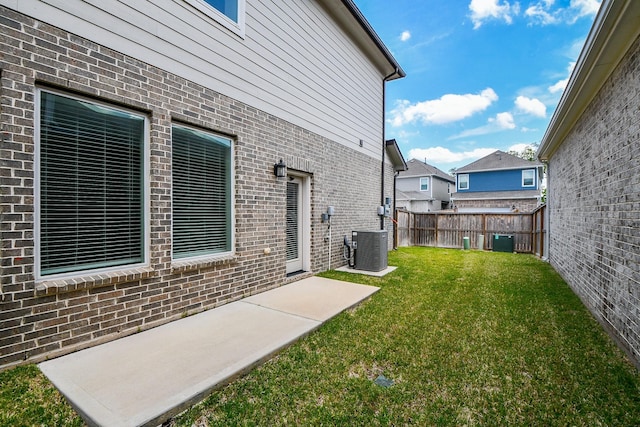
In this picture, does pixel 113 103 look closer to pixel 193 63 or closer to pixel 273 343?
pixel 193 63

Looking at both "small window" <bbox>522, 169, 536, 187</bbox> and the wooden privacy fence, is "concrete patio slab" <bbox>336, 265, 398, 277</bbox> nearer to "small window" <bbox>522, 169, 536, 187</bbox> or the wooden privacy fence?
the wooden privacy fence

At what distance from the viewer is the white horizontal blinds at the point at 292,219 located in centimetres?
616

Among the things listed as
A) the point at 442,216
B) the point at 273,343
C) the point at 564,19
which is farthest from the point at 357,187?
the point at 564,19

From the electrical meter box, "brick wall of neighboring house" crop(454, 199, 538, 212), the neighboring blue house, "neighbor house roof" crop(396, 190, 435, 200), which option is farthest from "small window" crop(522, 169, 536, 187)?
the electrical meter box

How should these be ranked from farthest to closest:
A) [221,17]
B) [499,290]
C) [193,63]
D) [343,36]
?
[343,36] < [499,290] < [221,17] < [193,63]

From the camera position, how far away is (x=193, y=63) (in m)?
3.96

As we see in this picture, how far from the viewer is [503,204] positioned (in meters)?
22.8

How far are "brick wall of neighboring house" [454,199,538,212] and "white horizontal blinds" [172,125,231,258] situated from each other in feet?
75.9

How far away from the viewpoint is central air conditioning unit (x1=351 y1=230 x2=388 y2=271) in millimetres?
7105

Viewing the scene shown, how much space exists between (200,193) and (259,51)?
266 cm

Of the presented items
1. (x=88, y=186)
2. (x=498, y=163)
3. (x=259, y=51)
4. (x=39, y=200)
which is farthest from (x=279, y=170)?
(x=498, y=163)

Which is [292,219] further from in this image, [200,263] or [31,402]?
[31,402]

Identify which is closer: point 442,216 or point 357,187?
point 357,187

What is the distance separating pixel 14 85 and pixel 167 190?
1.57m
